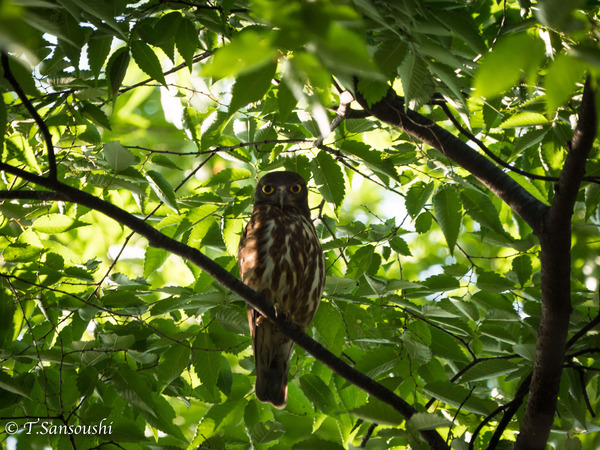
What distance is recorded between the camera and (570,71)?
81cm

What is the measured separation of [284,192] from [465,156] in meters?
1.76

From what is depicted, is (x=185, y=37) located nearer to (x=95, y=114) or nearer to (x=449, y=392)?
(x=95, y=114)

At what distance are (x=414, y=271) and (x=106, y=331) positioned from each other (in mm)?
4482

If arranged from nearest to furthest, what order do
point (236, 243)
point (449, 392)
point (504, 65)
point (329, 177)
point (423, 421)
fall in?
1. point (504, 65)
2. point (423, 421)
3. point (449, 392)
4. point (329, 177)
5. point (236, 243)

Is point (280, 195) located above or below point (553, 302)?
above

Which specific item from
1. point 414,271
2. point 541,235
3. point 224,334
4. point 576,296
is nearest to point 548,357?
point 541,235

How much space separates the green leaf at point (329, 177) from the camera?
9.23 feet

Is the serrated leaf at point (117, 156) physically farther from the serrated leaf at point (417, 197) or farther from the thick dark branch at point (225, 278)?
the serrated leaf at point (417, 197)

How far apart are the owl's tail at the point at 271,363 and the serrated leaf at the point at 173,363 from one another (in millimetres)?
689

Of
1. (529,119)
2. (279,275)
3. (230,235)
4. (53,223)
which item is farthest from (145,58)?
(279,275)

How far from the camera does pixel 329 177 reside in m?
2.82

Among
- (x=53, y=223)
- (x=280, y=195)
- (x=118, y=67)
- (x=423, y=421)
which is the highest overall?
(x=280, y=195)

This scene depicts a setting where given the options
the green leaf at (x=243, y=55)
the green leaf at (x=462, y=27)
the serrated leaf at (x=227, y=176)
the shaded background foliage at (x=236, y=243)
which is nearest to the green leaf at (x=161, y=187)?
the shaded background foliage at (x=236, y=243)

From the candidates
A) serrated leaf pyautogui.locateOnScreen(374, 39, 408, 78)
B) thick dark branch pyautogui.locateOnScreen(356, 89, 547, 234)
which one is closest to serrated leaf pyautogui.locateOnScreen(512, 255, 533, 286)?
thick dark branch pyautogui.locateOnScreen(356, 89, 547, 234)
